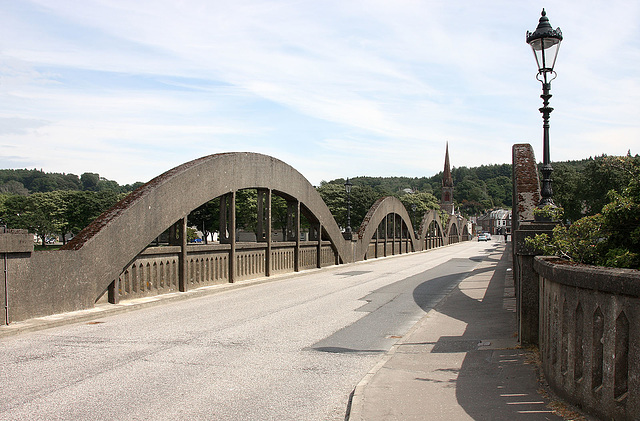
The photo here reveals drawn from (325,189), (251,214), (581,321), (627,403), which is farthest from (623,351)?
(325,189)

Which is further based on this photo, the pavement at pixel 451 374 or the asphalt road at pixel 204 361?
the asphalt road at pixel 204 361

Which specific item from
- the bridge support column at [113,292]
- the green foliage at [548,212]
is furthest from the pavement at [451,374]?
the green foliage at [548,212]

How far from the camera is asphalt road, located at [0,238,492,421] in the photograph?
5.42 m

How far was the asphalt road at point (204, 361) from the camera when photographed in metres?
5.42

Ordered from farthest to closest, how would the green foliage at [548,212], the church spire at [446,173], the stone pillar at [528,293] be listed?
1. the church spire at [446,173]
2. the green foliage at [548,212]
3. the stone pillar at [528,293]

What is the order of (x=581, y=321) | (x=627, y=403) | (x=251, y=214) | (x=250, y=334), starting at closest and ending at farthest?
(x=627, y=403) < (x=581, y=321) < (x=250, y=334) < (x=251, y=214)

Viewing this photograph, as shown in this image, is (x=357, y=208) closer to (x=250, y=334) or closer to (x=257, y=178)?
(x=257, y=178)

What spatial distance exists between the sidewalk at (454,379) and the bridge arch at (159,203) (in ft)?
21.7

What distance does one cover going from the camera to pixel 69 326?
33.0 ft

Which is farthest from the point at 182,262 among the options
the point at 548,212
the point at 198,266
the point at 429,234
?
the point at 429,234

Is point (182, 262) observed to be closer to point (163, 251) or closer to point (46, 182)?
point (163, 251)

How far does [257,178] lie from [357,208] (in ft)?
272

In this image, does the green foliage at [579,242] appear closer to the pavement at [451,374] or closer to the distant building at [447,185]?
the pavement at [451,374]

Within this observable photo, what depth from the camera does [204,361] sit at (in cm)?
743
